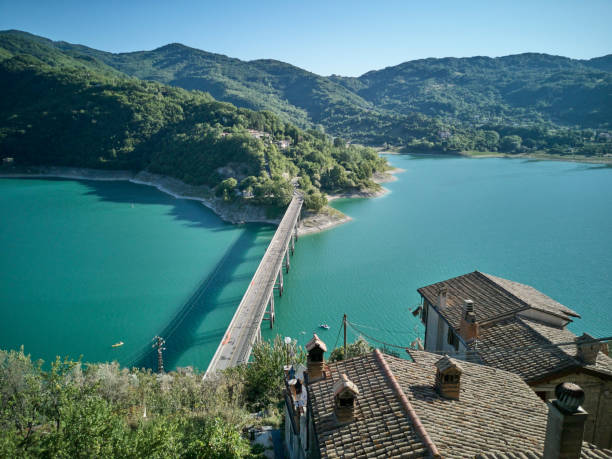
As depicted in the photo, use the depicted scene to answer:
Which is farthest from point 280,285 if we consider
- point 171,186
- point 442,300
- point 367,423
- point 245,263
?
point 171,186

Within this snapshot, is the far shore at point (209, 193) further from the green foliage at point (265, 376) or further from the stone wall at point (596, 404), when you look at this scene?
the stone wall at point (596, 404)

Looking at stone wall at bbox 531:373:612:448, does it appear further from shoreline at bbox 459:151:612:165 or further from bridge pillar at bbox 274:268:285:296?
shoreline at bbox 459:151:612:165

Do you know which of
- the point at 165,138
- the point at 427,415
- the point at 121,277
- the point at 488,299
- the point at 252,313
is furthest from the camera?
the point at 165,138

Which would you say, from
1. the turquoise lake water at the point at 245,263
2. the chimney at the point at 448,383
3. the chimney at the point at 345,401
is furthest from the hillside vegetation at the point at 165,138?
the chimney at the point at 345,401

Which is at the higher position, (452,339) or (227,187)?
(227,187)

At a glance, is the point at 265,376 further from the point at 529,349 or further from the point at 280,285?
the point at 280,285
